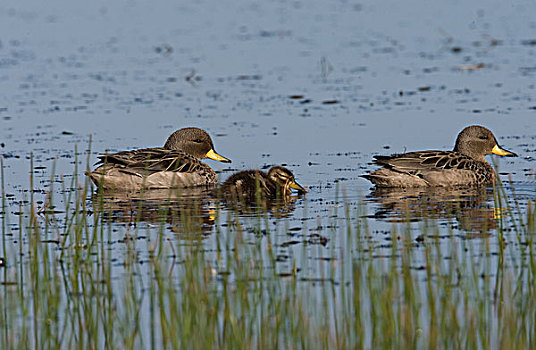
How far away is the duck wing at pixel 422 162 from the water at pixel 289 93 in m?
0.41

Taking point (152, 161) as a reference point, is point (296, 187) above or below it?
below

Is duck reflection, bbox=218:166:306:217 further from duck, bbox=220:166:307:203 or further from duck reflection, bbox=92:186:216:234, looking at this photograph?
duck reflection, bbox=92:186:216:234

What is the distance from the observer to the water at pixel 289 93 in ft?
35.3

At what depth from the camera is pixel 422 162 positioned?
11625mm

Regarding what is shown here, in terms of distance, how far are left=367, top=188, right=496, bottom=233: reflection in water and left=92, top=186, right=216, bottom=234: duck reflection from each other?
62.7 inches

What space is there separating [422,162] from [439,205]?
1.39 meters

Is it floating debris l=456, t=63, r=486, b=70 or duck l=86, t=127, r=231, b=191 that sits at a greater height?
floating debris l=456, t=63, r=486, b=70

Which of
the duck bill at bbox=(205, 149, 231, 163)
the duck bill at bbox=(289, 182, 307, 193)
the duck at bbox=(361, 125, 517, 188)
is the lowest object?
the duck bill at bbox=(289, 182, 307, 193)

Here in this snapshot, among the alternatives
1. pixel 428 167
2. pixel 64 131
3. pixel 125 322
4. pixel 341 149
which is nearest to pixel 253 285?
pixel 125 322

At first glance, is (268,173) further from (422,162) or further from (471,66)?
(471,66)

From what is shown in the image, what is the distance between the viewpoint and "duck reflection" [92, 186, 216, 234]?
Answer: 31.5 feet

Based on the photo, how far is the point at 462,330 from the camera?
606 cm

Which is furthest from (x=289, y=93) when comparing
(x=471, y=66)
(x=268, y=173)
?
(x=268, y=173)

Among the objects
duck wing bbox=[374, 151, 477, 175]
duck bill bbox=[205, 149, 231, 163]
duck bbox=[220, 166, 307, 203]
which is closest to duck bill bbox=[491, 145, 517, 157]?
Result: duck wing bbox=[374, 151, 477, 175]
